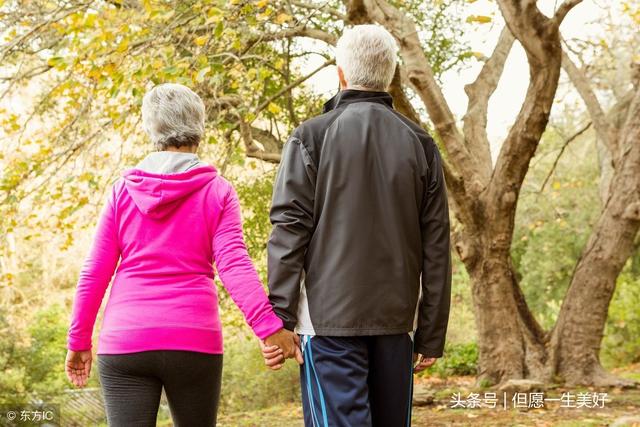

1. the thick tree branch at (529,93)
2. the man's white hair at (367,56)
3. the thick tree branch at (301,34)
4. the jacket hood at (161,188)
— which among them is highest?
the thick tree branch at (301,34)

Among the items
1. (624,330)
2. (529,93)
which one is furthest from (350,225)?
(624,330)

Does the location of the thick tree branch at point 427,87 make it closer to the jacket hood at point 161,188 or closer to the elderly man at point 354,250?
the elderly man at point 354,250

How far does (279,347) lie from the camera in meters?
2.45

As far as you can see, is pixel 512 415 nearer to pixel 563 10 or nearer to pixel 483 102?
pixel 563 10

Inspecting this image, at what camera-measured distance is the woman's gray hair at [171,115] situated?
100.0 inches

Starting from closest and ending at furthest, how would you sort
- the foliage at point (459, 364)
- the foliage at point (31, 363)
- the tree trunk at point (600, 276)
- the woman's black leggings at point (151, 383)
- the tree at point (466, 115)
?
the woman's black leggings at point (151, 383) < the tree at point (466, 115) < the tree trunk at point (600, 276) < the foliage at point (31, 363) < the foliage at point (459, 364)

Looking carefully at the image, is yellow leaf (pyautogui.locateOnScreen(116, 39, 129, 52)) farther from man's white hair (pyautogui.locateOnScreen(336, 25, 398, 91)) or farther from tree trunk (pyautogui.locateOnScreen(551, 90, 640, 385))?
tree trunk (pyautogui.locateOnScreen(551, 90, 640, 385))

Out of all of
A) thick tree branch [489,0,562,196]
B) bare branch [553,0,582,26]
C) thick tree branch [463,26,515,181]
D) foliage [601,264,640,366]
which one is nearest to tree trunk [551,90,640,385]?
thick tree branch [489,0,562,196]

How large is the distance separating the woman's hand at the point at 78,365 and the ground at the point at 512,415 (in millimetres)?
3681

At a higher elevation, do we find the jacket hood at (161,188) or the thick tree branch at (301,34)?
the thick tree branch at (301,34)

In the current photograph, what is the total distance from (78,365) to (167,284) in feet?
1.59

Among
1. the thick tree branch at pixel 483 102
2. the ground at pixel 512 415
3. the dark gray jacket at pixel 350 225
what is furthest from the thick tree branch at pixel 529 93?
the dark gray jacket at pixel 350 225

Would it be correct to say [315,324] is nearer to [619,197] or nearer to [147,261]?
[147,261]

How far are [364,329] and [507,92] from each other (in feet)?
55.1
